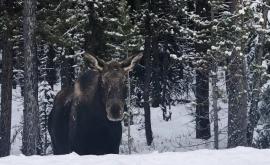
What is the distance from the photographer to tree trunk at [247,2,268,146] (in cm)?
1762

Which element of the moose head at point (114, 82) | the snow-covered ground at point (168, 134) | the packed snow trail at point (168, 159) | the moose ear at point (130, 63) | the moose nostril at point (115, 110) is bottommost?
the snow-covered ground at point (168, 134)

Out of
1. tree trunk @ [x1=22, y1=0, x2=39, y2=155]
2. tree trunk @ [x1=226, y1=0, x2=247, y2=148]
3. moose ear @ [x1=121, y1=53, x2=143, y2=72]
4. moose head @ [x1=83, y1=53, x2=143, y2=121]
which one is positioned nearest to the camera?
moose head @ [x1=83, y1=53, x2=143, y2=121]

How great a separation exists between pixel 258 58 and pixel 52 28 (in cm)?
730

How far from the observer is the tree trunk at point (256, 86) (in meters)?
17.6

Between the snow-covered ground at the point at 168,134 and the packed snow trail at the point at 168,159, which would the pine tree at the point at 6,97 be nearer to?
the snow-covered ground at the point at 168,134

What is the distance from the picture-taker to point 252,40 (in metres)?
19.3

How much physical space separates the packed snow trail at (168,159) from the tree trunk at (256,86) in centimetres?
917

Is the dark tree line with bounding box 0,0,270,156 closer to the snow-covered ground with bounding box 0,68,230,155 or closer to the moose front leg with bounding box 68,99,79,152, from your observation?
the snow-covered ground with bounding box 0,68,230,155

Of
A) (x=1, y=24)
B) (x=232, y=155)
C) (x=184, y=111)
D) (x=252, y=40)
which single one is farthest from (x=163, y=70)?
(x=232, y=155)

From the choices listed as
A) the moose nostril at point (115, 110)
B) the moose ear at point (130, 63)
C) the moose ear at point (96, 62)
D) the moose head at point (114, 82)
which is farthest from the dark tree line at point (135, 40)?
the moose nostril at point (115, 110)

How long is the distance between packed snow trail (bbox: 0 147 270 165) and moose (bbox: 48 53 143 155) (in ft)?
9.05

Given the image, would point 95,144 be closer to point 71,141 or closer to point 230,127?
point 71,141

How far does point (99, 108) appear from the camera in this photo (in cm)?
1162

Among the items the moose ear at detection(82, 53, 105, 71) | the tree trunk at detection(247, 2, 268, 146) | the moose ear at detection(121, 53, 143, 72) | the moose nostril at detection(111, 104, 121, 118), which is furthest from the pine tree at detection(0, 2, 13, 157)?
the moose nostril at detection(111, 104, 121, 118)
